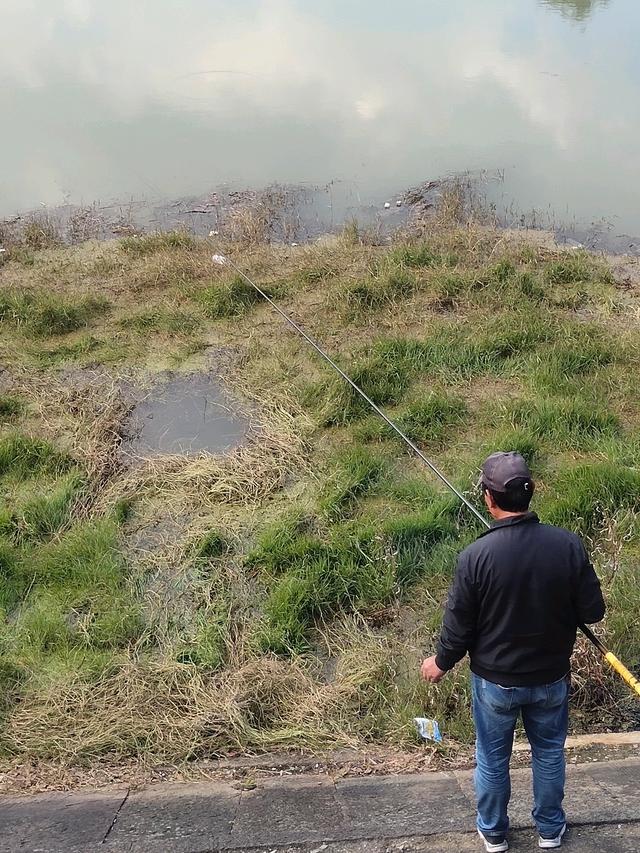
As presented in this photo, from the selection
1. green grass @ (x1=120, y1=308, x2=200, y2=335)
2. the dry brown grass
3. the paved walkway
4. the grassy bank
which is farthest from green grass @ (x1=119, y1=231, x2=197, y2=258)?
the paved walkway

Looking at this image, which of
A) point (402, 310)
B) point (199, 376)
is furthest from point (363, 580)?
point (402, 310)

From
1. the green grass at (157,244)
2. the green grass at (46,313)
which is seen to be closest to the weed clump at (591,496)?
the green grass at (46,313)

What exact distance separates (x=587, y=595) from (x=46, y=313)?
20.0ft

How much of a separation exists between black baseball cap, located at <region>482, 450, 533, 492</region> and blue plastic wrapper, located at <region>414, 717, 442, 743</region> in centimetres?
142

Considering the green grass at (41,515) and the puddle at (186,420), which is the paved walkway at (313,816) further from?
the puddle at (186,420)

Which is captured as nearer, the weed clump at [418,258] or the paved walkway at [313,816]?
the paved walkway at [313,816]

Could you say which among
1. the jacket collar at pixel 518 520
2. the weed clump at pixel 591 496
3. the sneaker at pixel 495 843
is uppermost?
the jacket collar at pixel 518 520

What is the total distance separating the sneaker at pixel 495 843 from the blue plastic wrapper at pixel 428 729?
2.38 feet

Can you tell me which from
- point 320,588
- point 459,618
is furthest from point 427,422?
point 459,618

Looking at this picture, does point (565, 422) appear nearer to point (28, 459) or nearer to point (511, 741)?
point (511, 741)

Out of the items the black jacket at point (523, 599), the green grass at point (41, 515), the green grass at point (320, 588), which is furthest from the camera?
the green grass at point (41, 515)

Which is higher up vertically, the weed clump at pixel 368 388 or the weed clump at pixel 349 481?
the weed clump at pixel 368 388

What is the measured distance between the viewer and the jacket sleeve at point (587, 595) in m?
2.17

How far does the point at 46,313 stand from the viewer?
7.08m
